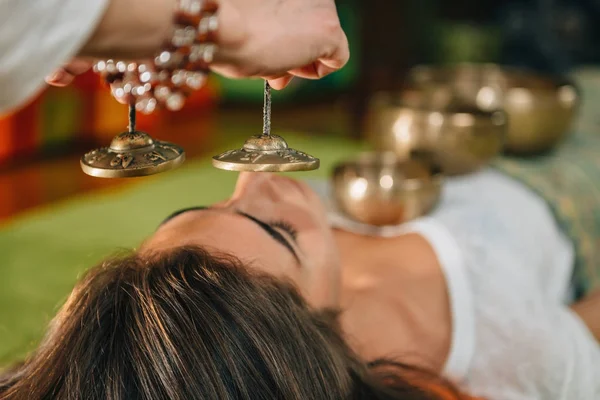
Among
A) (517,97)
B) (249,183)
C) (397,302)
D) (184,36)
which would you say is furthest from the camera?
(517,97)

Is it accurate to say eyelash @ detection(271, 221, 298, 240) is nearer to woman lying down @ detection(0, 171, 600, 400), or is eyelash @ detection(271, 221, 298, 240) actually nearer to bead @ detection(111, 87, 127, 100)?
woman lying down @ detection(0, 171, 600, 400)

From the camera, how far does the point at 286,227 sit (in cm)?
94

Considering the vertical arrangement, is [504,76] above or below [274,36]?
below

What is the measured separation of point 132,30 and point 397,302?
877mm

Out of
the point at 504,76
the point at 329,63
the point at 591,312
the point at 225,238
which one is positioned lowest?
the point at 591,312

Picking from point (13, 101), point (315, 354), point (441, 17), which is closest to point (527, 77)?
point (315, 354)

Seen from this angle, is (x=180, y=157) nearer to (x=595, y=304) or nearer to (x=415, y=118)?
(x=595, y=304)

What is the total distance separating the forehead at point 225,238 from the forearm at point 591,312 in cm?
74

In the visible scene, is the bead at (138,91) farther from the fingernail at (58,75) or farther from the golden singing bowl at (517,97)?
the golden singing bowl at (517,97)

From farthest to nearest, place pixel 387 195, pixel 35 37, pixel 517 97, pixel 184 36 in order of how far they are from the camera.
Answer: pixel 517 97, pixel 387 195, pixel 184 36, pixel 35 37

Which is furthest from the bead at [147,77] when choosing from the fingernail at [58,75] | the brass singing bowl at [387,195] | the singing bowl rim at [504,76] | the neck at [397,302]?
the singing bowl rim at [504,76]

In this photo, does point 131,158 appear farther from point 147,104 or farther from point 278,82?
point 278,82

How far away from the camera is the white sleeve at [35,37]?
0.41 m

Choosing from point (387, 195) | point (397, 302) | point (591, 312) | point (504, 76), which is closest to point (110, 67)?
point (397, 302)
